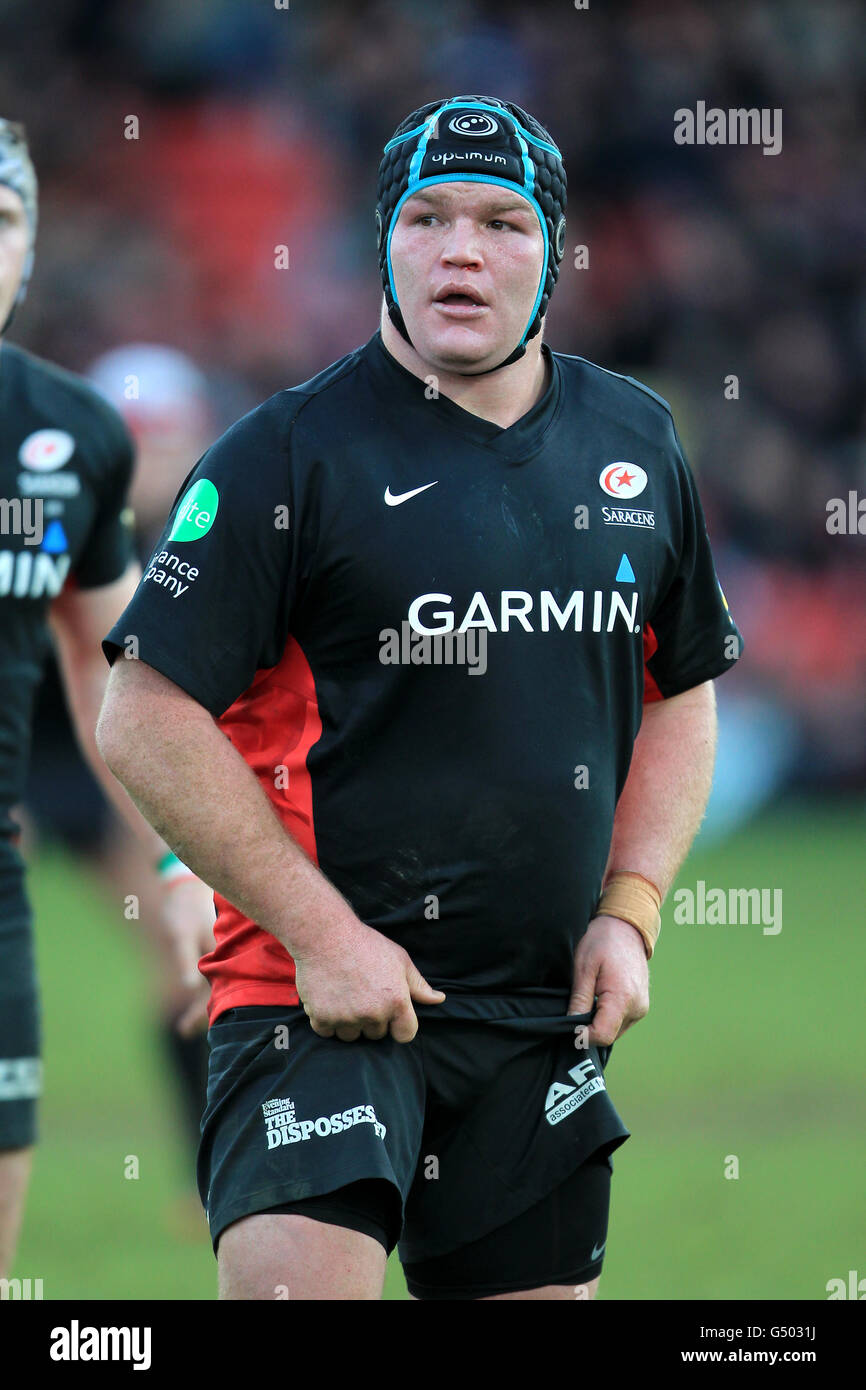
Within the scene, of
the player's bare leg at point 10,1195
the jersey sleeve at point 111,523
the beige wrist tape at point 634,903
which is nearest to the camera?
the beige wrist tape at point 634,903

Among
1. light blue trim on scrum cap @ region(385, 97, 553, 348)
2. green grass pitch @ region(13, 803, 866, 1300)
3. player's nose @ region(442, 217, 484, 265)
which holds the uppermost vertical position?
light blue trim on scrum cap @ region(385, 97, 553, 348)

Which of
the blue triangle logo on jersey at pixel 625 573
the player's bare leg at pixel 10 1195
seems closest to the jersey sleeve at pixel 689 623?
the blue triangle logo on jersey at pixel 625 573

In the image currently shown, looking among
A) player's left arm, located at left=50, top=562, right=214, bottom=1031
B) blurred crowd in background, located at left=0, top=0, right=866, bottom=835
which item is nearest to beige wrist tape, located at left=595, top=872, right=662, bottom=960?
player's left arm, located at left=50, top=562, right=214, bottom=1031

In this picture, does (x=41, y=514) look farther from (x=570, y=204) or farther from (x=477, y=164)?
(x=570, y=204)

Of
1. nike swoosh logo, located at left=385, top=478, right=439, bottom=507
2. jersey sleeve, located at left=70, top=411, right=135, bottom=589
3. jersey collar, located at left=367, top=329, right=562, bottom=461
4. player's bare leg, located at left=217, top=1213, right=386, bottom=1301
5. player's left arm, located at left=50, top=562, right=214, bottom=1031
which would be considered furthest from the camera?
jersey sleeve, located at left=70, top=411, right=135, bottom=589

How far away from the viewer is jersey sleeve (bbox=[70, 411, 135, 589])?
434 cm

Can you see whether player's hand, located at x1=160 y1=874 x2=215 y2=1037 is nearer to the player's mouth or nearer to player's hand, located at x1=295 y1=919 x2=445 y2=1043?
player's hand, located at x1=295 y1=919 x2=445 y2=1043

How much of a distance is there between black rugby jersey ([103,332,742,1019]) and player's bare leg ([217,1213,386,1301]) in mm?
360

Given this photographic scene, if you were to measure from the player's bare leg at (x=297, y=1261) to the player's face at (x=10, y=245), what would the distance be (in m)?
2.25

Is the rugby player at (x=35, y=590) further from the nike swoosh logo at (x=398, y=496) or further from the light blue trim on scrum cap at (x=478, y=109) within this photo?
the light blue trim on scrum cap at (x=478, y=109)

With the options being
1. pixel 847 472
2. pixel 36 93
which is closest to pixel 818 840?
pixel 847 472

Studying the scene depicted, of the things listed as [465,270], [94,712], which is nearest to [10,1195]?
[94,712]

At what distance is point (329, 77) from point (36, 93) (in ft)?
8.30

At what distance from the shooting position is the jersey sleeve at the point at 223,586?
9.37 ft
